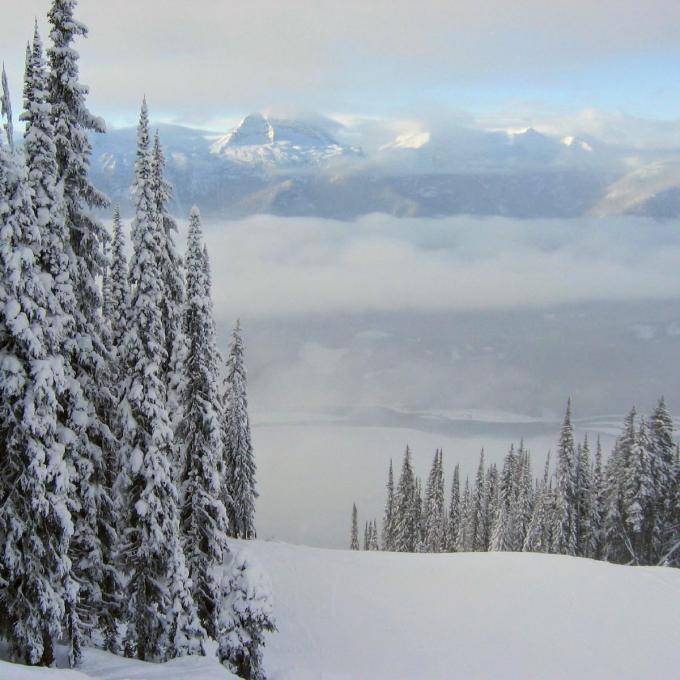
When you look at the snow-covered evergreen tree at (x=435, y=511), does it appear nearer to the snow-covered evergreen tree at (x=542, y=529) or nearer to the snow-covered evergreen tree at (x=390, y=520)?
the snow-covered evergreen tree at (x=390, y=520)

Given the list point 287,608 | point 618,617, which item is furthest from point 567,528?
point 287,608

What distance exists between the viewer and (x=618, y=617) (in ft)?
118

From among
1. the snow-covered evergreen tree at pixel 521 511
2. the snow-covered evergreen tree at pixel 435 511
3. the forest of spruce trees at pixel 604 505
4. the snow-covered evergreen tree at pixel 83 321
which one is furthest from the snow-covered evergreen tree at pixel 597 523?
the snow-covered evergreen tree at pixel 83 321

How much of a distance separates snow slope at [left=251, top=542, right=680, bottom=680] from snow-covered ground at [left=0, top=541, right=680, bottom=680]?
2.7 inches

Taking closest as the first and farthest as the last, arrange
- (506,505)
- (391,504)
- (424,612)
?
1. (424,612)
2. (506,505)
3. (391,504)

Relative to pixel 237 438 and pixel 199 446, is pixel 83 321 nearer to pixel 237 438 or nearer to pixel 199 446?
pixel 199 446

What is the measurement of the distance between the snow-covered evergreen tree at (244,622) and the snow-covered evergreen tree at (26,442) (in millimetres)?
5281

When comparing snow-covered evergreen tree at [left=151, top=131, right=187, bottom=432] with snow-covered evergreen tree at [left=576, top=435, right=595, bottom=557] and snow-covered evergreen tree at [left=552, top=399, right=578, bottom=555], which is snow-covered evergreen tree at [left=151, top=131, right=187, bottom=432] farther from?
snow-covered evergreen tree at [left=576, top=435, right=595, bottom=557]

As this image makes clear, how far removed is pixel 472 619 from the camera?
37.0 m

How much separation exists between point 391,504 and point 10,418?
8953 cm

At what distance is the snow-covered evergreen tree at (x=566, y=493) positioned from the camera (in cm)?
6103

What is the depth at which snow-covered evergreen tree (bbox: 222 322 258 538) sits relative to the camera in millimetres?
50562

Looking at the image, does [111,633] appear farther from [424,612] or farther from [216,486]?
[424,612]

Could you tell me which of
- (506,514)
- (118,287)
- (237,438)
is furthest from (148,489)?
(506,514)
